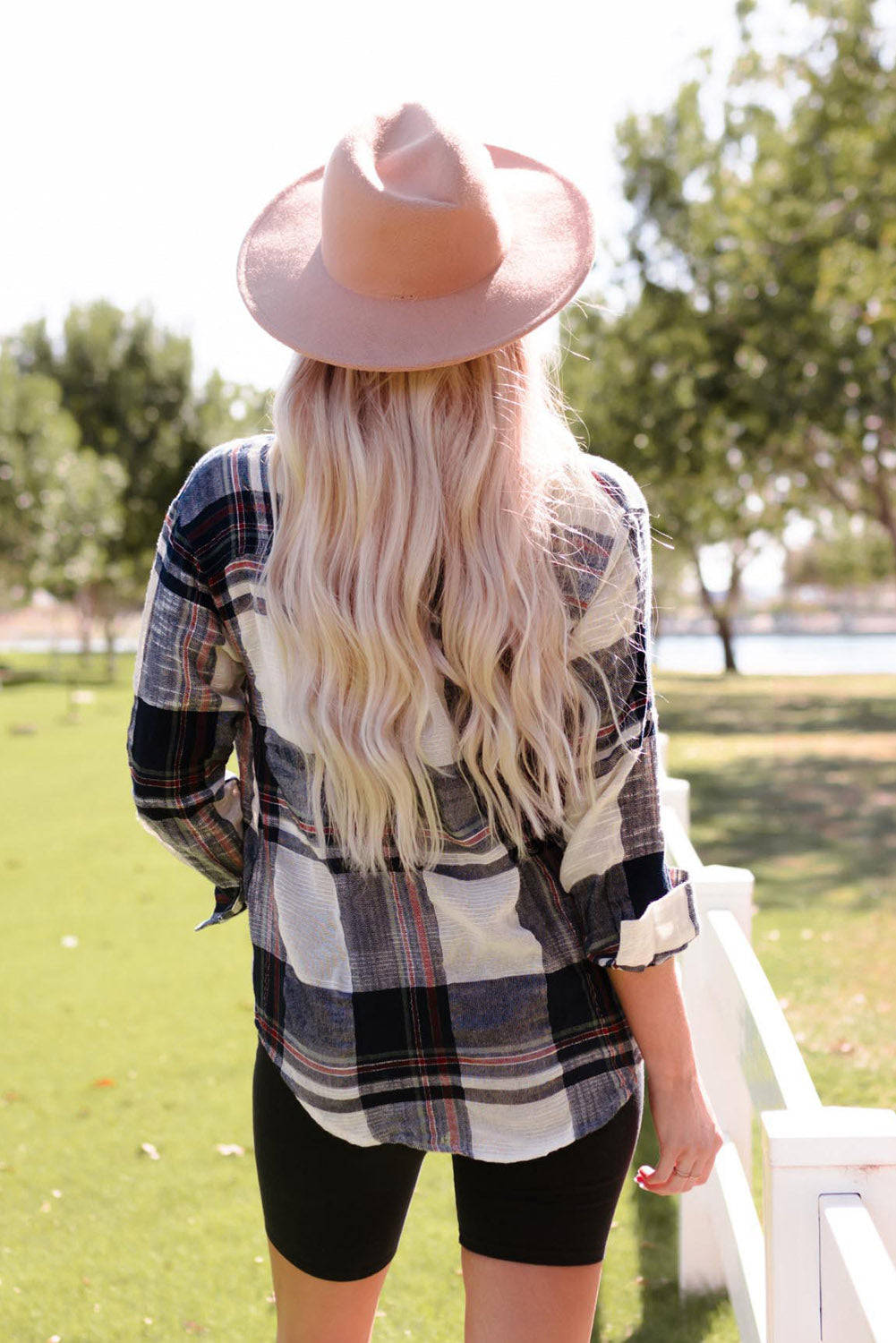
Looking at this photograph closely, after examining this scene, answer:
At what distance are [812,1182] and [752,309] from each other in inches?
728

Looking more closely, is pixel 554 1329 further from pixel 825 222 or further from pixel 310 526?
pixel 825 222

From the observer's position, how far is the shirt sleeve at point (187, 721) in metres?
1.53

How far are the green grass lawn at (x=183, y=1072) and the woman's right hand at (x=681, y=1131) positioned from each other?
1.53 metres

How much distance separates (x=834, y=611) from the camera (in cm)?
8581

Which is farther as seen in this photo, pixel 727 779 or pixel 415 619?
pixel 727 779

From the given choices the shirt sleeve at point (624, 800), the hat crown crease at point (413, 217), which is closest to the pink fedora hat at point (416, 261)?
the hat crown crease at point (413, 217)

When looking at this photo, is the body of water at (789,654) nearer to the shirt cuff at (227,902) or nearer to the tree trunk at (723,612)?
the tree trunk at (723,612)

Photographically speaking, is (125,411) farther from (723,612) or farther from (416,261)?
(416,261)

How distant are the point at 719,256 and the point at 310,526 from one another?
1899 cm

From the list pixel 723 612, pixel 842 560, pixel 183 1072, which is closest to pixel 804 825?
pixel 183 1072

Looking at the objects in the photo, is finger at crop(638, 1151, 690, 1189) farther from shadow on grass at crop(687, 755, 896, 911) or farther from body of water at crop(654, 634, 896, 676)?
body of water at crop(654, 634, 896, 676)

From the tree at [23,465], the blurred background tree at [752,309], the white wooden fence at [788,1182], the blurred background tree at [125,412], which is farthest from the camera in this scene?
the blurred background tree at [125,412]

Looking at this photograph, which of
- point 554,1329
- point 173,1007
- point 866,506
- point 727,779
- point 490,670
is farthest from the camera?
point 866,506

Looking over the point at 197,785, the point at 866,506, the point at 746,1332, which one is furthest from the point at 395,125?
the point at 866,506
